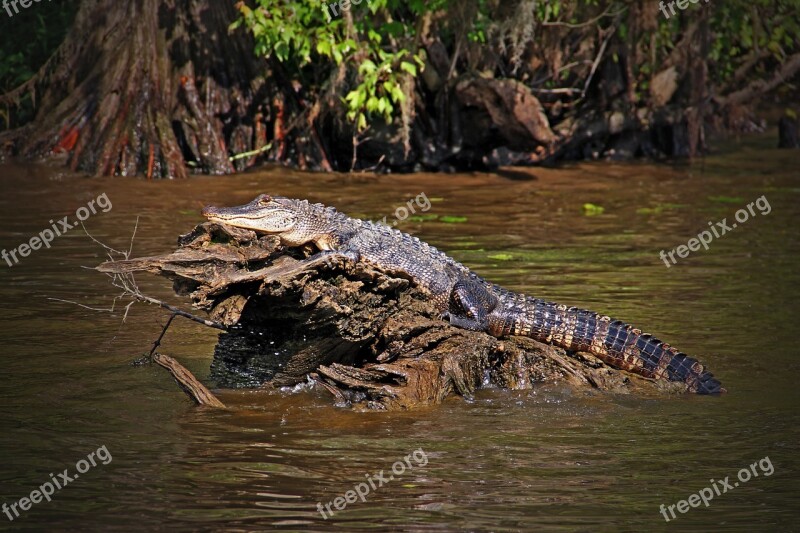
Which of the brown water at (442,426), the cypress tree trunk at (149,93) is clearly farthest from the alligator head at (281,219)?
the cypress tree trunk at (149,93)

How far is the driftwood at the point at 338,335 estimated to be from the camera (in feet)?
21.6

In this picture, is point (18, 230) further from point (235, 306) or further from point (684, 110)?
point (684, 110)

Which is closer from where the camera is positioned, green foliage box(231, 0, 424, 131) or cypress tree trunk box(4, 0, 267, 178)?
green foliage box(231, 0, 424, 131)

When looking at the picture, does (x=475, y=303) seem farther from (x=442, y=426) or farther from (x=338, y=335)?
(x=442, y=426)

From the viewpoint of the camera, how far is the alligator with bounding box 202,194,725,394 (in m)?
7.11

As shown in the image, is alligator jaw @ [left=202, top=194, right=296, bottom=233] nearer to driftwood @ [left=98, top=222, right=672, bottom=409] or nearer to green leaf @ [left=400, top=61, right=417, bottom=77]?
driftwood @ [left=98, top=222, right=672, bottom=409]

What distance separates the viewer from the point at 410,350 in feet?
22.9

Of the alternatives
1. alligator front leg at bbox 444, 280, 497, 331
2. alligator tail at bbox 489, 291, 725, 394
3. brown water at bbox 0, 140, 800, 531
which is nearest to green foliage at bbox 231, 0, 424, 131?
brown water at bbox 0, 140, 800, 531

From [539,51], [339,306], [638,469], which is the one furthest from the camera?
[539,51]

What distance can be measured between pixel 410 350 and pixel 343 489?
1.76 meters

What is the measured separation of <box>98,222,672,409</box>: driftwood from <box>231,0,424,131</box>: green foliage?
7.07 meters

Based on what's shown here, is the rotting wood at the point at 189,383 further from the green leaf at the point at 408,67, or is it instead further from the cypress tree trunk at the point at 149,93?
the cypress tree trunk at the point at 149,93

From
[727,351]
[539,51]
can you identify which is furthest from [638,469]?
[539,51]

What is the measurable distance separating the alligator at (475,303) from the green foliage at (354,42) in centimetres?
672
